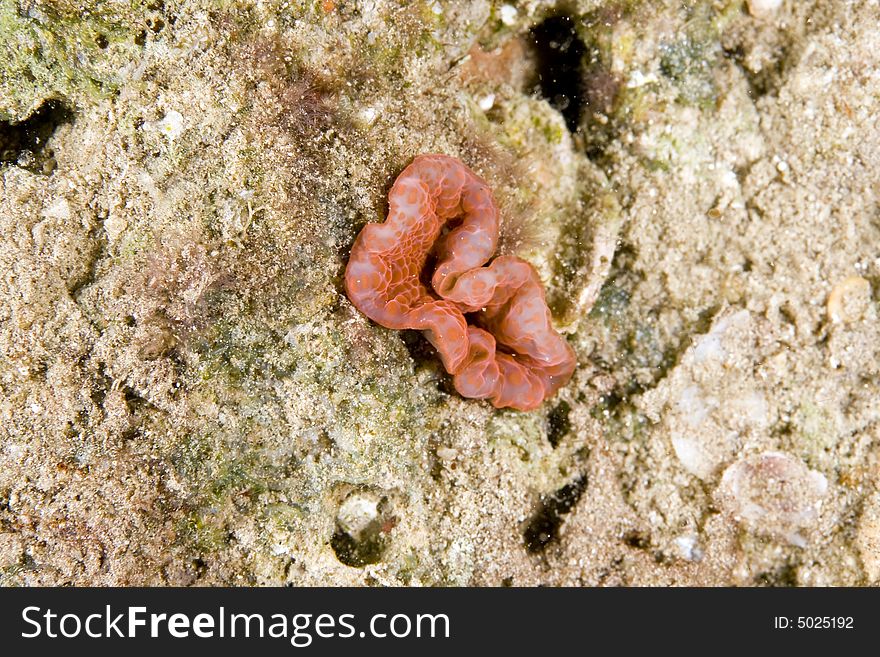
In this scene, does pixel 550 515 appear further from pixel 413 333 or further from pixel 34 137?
pixel 34 137

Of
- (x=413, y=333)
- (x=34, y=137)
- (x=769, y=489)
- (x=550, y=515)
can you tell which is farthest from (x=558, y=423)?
(x=34, y=137)

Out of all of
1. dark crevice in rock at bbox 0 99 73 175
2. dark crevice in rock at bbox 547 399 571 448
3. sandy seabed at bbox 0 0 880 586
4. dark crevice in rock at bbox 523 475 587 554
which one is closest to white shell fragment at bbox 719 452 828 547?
sandy seabed at bbox 0 0 880 586

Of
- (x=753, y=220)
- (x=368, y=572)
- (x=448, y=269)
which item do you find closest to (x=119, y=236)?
(x=448, y=269)

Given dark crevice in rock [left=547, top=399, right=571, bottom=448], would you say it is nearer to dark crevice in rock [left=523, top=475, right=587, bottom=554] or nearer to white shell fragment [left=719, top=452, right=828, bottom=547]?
dark crevice in rock [left=523, top=475, right=587, bottom=554]

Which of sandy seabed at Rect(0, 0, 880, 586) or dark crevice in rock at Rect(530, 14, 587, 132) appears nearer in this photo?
sandy seabed at Rect(0, 0, 880, 586)

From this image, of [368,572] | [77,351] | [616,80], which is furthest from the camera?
[616,80]

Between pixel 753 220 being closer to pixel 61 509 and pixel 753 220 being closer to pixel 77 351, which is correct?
pixel 77 351

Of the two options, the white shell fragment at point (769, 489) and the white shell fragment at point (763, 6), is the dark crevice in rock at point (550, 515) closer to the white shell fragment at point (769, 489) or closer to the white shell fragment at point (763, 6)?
the white shell fragment at point (769, 489)

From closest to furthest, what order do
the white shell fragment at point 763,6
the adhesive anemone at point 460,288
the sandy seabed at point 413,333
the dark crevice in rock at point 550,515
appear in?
the sandy seabed at point 413,333
the adhesive anemone at point 460,288
the dark crevice in rock at point 550,515
the white shell fragment at point 763,6

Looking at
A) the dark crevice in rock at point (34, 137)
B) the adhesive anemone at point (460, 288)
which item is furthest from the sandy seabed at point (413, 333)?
the adhesive anemone at point (460, 288)
